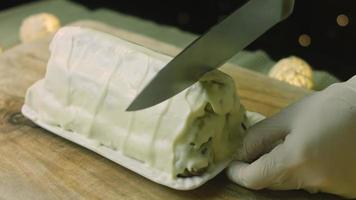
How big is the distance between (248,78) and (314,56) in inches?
16.0

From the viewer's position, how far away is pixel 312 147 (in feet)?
3.53

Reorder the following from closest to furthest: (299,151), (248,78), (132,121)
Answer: (299,151) → (132,121) → (248,78)

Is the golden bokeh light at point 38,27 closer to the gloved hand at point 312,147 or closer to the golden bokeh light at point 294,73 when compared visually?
the golden bokeh light at point 294,73

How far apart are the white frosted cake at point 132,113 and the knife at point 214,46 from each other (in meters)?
0.07

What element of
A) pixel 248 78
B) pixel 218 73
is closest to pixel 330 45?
pixel 248 78

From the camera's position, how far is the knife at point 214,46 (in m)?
1.05

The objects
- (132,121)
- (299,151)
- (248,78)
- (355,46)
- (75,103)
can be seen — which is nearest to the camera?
(299,151)

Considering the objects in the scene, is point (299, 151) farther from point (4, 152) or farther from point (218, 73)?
point (4, 152)

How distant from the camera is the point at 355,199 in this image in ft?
3.80

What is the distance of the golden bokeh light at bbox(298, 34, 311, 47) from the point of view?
1.87 metres

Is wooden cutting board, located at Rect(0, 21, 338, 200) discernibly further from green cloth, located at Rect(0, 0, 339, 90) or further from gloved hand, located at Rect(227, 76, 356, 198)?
green cloth, located at Rect(0, 0, 339, 90)

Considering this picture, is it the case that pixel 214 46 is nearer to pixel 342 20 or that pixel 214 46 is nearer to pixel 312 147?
pixel 312 147

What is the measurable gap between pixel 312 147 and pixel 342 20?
813 millimetres

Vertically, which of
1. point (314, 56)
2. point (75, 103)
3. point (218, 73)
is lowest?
point (314, 56)
